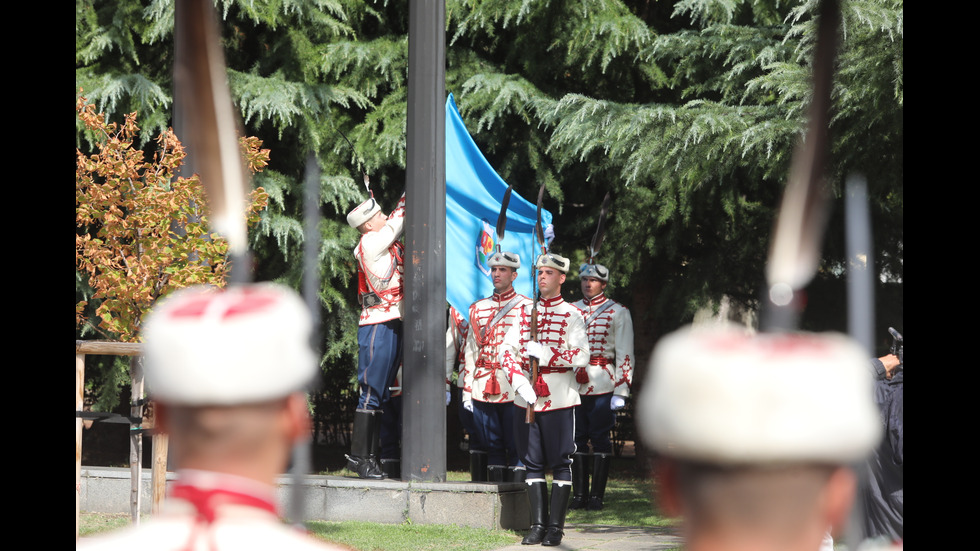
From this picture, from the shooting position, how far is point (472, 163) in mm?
9977

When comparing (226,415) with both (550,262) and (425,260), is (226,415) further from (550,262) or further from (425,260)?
(425,260)

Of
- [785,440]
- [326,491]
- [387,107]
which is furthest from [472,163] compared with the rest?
[785,440]

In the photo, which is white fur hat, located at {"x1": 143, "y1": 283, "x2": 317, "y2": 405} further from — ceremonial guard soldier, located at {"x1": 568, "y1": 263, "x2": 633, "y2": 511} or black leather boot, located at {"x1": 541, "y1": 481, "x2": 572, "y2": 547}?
ceremonial guard soldier, located at {"x1": 568, "y1": 263, "x2": 633, "y2": 511}

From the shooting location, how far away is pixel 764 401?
148 cm

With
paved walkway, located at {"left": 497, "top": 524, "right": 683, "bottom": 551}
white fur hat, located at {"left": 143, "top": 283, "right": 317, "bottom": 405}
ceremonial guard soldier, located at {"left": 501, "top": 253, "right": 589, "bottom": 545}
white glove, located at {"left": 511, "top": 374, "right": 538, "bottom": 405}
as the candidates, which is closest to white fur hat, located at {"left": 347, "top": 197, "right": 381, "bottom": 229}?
ceremonial guard soldier, located at {"left": 501, "top": 253, "right": 589, "bottom": 545}

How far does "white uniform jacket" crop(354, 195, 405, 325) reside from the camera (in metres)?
9.13

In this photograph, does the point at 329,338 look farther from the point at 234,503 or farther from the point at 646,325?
the point at 234,503

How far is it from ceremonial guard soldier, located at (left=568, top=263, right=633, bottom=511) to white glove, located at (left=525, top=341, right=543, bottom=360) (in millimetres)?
2508

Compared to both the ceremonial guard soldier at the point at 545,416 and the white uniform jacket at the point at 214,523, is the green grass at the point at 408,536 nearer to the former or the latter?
the ceremonial guard soldier at the point at 545,416

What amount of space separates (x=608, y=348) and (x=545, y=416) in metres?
2.89

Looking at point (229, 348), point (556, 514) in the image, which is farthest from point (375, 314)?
point (229, 348)

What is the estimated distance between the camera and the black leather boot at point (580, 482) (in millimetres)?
10062

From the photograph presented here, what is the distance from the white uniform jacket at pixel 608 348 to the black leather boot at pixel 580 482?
674 mm

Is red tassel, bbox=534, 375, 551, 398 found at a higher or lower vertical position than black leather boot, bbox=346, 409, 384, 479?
higher
